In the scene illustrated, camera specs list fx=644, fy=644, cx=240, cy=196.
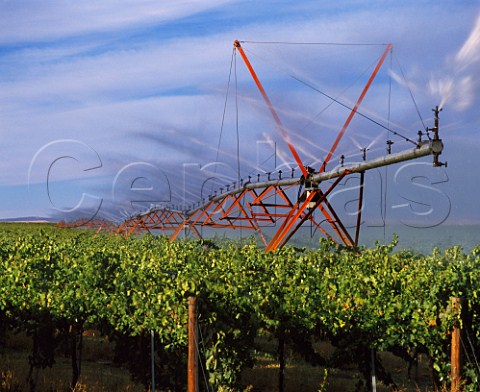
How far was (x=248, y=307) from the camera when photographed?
14.5 m

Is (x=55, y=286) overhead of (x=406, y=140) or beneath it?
beneath

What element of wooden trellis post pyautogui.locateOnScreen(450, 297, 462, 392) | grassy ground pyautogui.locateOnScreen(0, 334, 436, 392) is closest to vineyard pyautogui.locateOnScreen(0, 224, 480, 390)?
wooden trellis post pyautogui.locateOnScreen(450, 297, 462, 392)

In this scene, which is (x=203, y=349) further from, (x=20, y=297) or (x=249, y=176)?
(x=249, y=176)

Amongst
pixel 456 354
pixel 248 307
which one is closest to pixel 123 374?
pixel 248 307

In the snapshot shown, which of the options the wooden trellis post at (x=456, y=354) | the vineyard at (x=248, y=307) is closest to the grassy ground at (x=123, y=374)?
the vineyard at (x=248, y=307)

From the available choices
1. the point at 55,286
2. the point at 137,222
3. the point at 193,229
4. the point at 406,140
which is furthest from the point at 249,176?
the point at 137,222

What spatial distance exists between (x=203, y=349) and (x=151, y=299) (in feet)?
6.01

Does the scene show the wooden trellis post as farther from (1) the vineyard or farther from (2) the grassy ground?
(2) the grassy ground

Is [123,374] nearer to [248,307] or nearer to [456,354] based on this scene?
[248,307]

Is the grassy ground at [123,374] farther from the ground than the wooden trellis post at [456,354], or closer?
closer

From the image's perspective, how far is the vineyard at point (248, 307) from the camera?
14328 mm

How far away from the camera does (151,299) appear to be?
48.9 ft

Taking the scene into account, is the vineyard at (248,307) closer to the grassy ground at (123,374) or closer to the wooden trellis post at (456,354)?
the wooden trellis post at (456,354)

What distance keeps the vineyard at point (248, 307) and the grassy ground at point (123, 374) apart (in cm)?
77
